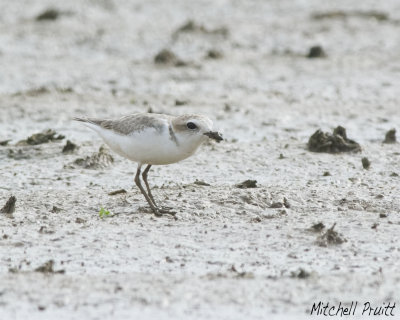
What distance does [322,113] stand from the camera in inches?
445

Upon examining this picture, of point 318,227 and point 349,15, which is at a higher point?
point 349,15

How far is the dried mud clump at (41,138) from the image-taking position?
947cm

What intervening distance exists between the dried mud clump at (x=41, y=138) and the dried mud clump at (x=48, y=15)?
25.9ft

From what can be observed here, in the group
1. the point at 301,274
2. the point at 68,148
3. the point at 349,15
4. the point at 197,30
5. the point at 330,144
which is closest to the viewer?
the point at 301,274

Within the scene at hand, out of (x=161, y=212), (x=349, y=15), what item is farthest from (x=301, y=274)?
(x=349, y=15)

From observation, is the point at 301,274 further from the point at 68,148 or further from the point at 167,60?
the point at 167,60

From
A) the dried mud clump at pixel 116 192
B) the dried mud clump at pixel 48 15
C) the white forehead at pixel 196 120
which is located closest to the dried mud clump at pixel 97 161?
the dried mud clump at pixel 116 192

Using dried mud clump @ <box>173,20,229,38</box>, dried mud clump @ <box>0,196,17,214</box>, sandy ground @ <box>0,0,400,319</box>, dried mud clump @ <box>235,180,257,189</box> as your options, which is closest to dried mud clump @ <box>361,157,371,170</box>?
sandy ground @ <box>0,0,400,319</box>

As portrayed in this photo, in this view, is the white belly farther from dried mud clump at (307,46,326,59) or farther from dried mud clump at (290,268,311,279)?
dried mud clump at (307,46,326,59)

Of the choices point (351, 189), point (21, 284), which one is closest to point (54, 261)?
point (21, 284)

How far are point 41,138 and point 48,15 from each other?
8197 mm

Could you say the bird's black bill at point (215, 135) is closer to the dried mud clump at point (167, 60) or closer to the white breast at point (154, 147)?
the white breast at point (154, 147)

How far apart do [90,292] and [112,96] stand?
682cm

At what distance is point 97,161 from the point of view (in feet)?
28.9
